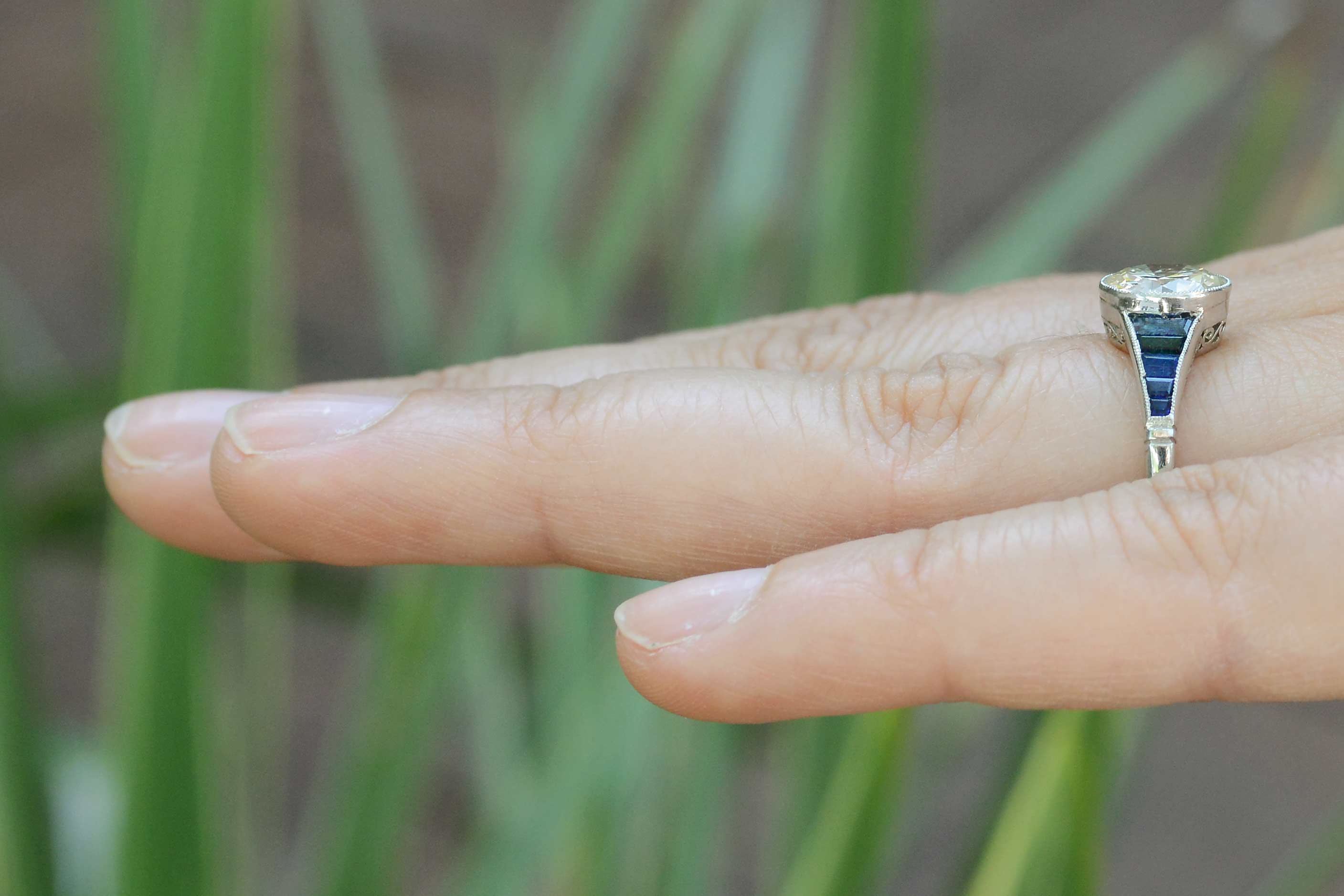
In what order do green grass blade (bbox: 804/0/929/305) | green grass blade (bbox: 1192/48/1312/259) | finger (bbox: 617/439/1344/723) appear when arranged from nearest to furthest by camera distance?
1. finger (bbox: 617/439/1344/723)
2. green grass blade (bbox: 804/0/929/305)
3. green grass blade (bbox: 1192/48/1312/259)

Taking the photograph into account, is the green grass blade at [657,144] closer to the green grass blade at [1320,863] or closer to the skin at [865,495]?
the skin at [865,495]

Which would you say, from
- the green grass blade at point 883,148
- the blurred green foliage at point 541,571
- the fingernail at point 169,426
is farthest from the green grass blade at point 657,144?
the fingernail at point 169,426

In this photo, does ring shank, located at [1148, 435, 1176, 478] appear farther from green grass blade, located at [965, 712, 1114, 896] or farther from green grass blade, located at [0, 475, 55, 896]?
green grass blade, located at [0, 475, 55, 896]

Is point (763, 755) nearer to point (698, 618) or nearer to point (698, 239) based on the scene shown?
point (698, 239)

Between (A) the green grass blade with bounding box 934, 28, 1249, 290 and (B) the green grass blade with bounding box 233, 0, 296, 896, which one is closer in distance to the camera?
(B) the green grass blade with bounding box 233, 0, 296, 896

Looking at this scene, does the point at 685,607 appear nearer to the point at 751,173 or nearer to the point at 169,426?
the point at 169,426

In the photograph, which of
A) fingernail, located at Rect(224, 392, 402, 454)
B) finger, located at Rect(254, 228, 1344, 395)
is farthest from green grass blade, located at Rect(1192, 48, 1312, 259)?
fingernail, located at Rect(224, 392, 402, 454)

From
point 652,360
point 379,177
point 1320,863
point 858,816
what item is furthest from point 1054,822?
point 379,177

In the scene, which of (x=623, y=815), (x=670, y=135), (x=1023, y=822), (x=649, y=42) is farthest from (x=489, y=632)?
(x=649, y=42)
